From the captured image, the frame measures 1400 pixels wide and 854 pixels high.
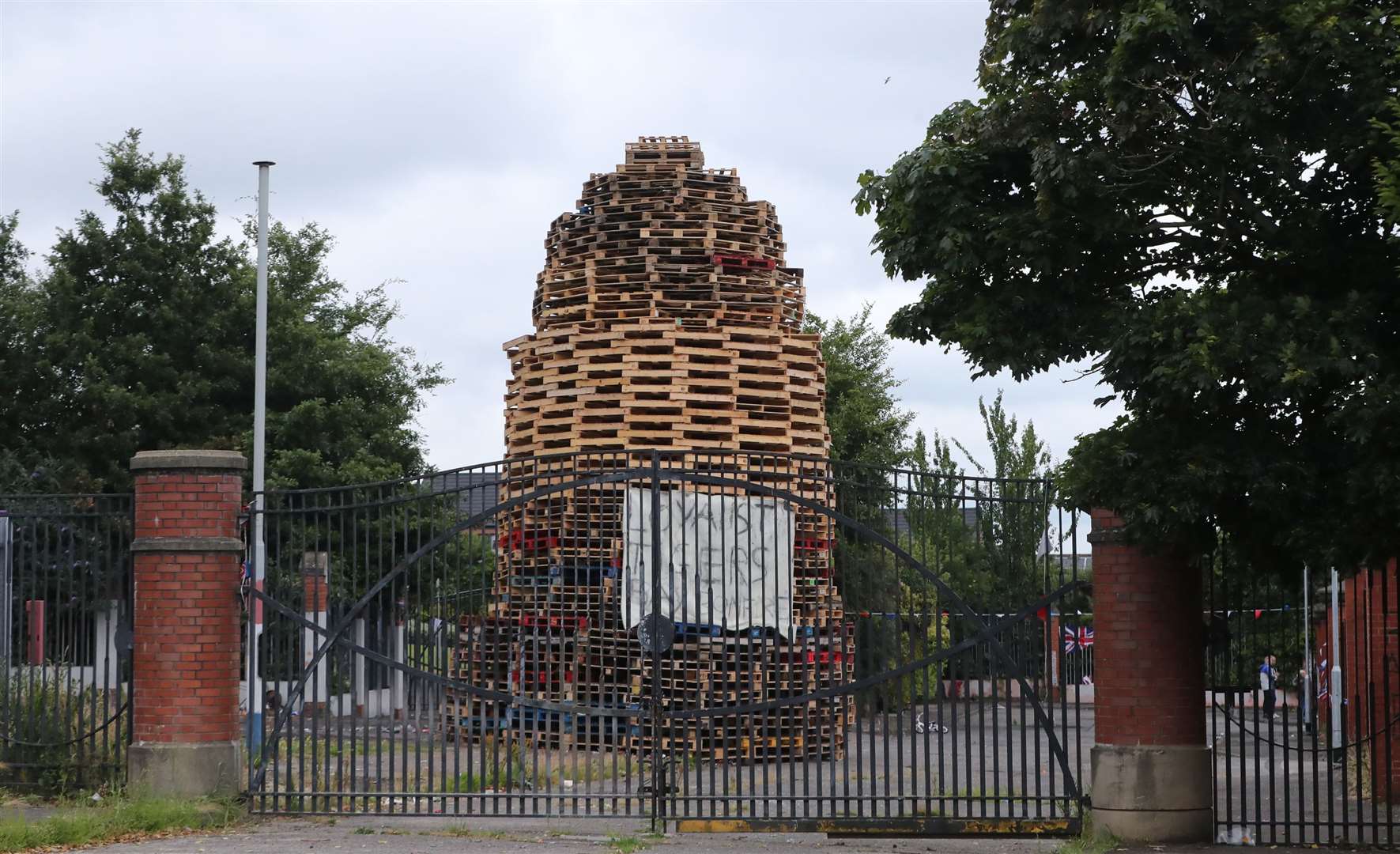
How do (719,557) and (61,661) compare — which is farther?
(719,557)

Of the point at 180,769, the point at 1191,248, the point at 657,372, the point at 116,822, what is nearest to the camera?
the point at 1191,248

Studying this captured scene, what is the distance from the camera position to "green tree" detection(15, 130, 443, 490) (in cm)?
3189

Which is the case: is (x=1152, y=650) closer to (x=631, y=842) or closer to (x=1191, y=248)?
(x=1191, y=248)

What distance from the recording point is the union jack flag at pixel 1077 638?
1188cm

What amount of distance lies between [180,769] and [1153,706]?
25.2 feet

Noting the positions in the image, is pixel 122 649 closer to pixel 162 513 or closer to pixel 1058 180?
pixel 162 513

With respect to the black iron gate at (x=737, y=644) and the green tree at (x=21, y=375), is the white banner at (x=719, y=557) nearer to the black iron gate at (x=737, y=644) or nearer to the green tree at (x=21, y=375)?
the black iron gate at (x=737, y=644)

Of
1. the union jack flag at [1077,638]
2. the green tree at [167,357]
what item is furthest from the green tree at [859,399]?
the union jack flag at [1077,638]

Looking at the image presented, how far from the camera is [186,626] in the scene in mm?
12352

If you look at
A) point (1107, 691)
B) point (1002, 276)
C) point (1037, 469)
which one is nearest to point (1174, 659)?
point (1107, 691)

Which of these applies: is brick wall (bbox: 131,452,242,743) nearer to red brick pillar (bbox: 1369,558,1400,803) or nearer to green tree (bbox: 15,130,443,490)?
red brick pillar (bbox: 1369,558,1400,803)

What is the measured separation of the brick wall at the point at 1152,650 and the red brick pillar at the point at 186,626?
704 cm

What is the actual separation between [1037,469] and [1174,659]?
16.8 m

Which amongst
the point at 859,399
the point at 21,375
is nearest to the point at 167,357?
the point at 21,375
